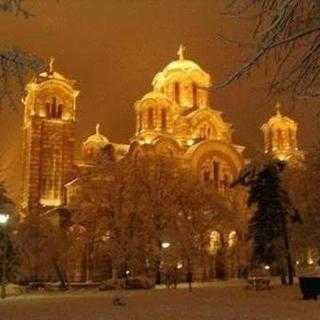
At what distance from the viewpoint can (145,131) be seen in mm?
70750

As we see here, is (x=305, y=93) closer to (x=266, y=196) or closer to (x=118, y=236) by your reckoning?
(x=266, y=196)

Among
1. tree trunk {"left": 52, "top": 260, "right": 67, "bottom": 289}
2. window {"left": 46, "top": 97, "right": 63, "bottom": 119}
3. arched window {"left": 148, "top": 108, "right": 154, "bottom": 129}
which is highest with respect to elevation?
window {"left": 46, "top": 97, "right": 63, "bottom": 119}

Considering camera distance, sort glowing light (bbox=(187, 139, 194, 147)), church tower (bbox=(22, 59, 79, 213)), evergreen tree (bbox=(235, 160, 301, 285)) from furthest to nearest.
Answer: church tower (bbox=(22, 59, 79, 213)) < glowing light (bbox=(187, 139, 194, 147)) < evergreen tree (bbox=(235, 160, 301, 285))

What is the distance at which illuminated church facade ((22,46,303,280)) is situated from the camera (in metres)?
69.9

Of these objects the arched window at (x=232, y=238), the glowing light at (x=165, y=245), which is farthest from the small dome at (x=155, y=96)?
the glowing light at (x=165, y=245)

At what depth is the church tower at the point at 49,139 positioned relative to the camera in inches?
2926

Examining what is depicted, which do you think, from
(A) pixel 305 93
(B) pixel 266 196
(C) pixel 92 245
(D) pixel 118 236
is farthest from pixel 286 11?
(C) pixel 92 245

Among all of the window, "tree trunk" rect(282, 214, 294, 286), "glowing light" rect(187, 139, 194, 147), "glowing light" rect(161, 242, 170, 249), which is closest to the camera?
"tree trunk" rect(282, 214, 294, 286)

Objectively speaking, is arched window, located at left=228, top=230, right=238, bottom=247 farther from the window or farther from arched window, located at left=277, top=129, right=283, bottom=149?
the window

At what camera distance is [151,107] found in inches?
2820

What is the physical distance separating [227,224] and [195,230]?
6.24 m

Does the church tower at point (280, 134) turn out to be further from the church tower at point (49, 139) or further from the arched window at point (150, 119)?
the church tower at point (49, 139)

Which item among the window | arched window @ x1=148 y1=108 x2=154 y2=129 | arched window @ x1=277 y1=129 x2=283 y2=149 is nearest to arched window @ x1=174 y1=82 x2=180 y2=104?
arched window @ x1=148 y1=108 x2=154 y2=129

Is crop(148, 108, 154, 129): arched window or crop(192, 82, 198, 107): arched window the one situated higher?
crop(192, 82, 198, 107): arched window
